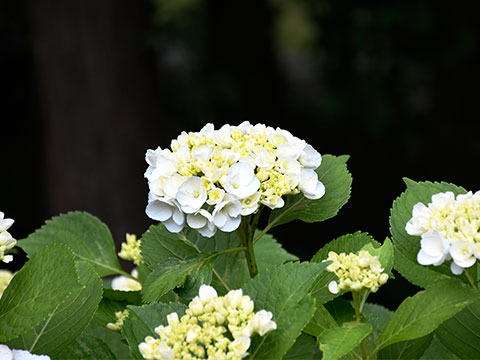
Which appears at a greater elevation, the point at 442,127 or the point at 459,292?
the point at 459,292

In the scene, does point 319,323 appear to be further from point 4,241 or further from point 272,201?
point 4,241

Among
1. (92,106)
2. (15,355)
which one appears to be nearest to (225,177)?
(15,355)

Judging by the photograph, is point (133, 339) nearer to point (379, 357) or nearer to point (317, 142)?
point (379, 357)

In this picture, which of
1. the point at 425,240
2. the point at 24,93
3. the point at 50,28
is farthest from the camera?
the point at 24,93

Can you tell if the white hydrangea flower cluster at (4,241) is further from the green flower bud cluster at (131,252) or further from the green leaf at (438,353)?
the green leaf at (438,353)

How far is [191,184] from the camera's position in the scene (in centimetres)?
100

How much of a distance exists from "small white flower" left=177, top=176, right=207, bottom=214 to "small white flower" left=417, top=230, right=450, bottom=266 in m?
0.29

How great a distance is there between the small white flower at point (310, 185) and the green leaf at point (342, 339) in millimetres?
231

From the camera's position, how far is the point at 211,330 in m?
0.81

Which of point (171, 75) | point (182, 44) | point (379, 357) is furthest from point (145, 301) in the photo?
point (171, 75)

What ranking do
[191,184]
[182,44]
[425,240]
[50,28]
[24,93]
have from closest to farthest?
[425,240]
[191,184]
[50,28]
[182,44]
[24,93]

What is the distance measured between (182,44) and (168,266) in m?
4.71

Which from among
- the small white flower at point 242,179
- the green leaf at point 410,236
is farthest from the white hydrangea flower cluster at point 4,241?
the green leaf at point 410,236

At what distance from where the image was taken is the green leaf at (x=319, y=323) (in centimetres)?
94
